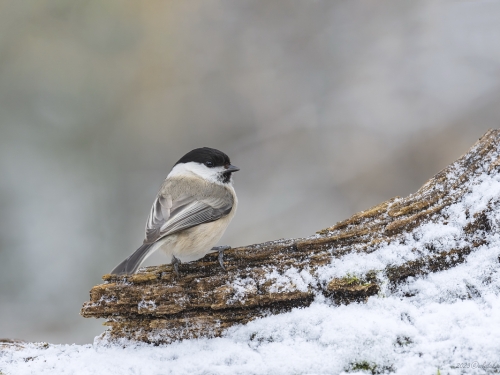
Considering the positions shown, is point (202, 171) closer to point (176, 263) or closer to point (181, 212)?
point (181, 212)

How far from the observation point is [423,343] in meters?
1.35

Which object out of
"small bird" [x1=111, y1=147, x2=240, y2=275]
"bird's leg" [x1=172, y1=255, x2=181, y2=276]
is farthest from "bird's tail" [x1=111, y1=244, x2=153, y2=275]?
"bird's leg" [x1=172, y1=255, x2=181, y2=276]

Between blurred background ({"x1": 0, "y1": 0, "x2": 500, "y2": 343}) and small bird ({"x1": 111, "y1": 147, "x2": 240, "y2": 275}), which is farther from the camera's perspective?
blurred background ({"x1": 0, "y1": 0, "x2": 500, "y2": 343})

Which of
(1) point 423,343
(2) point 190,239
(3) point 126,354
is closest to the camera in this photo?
(1) point 423,343

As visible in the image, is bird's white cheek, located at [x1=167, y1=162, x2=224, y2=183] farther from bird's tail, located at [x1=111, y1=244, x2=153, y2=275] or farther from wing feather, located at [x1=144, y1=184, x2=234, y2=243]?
bird's tail, located at [x1=111, y1=244, x2=153, y2=275]

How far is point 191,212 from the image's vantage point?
234 centimetres

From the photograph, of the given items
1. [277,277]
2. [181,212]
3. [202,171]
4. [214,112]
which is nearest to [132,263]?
[181,212]

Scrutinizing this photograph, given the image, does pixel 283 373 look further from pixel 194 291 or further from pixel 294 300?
pixel 194 291

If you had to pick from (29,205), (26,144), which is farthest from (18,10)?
(29,205)

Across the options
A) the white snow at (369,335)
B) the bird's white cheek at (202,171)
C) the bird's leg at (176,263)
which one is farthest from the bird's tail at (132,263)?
the bird's white cheek at (202,171)

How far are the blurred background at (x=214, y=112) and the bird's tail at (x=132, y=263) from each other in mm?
1511

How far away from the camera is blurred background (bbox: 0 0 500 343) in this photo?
3.43m

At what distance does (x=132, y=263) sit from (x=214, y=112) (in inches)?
81.6

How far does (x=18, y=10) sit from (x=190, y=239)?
2.58m
